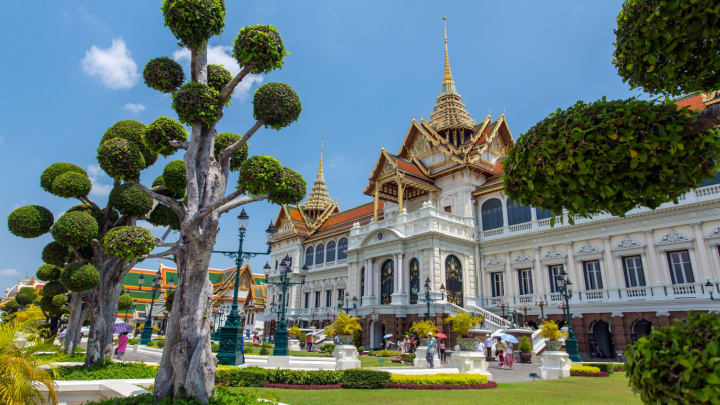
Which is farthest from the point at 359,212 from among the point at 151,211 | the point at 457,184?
the point at 151,211

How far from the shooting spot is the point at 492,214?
30.3m

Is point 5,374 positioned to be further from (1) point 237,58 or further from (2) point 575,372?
(2) point 575,372

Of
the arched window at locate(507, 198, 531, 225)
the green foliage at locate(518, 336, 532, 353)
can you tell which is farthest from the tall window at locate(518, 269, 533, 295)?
the green foliage at locate(518, 336, 532, 353)

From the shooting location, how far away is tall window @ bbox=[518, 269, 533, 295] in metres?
27.0

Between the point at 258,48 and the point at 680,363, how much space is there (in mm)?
8106

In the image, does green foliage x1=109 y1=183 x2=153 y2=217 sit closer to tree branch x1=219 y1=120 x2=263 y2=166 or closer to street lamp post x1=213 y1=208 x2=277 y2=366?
street lamp post x1=213 y1=208 x2=277 y2=366

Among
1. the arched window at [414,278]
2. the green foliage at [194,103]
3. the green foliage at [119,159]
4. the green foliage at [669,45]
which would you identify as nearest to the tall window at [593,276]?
the arched window at [414,278]

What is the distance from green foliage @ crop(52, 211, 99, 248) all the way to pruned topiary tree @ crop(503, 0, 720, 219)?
13.1 meters

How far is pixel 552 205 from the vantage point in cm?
414

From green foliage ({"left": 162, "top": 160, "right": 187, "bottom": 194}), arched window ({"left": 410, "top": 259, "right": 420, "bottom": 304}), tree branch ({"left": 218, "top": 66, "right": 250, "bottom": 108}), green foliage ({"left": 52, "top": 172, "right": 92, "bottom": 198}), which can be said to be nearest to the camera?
tree branch ({"left": 218, "top": 66, "right": 250, "bottom": 108})

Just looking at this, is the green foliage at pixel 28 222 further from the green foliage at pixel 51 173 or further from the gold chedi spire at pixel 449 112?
the gold chedi spire at pixel 449 112

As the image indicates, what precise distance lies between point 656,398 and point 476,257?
2774 cm

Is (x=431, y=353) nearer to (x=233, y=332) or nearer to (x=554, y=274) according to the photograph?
(x=233, y=332)

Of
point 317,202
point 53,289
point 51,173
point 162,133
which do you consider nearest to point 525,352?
point 162,133
